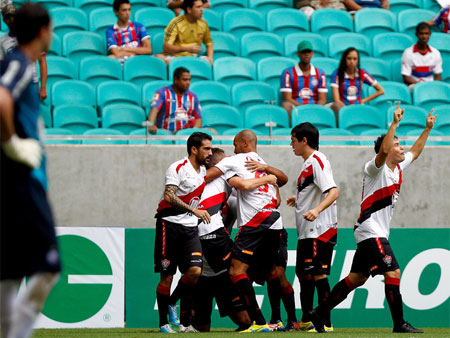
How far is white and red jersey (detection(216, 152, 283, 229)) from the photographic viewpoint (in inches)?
303

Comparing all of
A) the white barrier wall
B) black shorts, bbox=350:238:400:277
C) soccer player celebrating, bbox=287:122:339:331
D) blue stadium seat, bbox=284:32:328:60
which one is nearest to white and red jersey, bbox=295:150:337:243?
soccer player celebrating, bbox=287:122:339:331

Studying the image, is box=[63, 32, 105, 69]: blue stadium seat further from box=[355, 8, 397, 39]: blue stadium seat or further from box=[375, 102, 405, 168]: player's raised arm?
box=[375, 102, 405, 168]: player's raised arm

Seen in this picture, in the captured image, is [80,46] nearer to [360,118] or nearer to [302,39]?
[302,39]

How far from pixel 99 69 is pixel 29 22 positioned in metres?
7.86

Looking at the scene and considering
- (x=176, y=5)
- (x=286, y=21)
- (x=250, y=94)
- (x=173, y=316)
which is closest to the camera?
(x=173, y=316)

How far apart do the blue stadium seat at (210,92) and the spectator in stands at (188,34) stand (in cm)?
91

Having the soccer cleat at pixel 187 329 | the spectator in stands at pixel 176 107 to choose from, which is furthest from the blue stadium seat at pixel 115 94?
the soccer cleat at pixel 187 329

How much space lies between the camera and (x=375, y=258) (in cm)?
726

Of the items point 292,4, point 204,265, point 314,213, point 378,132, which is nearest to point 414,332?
point 314,213

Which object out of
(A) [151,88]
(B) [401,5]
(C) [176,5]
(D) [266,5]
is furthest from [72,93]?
(B) [401,5]

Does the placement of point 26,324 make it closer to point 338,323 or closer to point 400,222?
point 338,323

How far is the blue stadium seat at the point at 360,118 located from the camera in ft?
35.5

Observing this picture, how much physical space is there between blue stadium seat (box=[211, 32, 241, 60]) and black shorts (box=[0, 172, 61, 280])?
30.4 ft

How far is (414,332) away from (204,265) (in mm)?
2226
